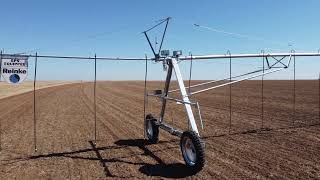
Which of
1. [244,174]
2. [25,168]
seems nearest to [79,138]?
[25,168]

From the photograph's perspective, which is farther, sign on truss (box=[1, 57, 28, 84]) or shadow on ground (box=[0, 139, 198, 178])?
sign on truss (box=[1, 57, 28, 84])

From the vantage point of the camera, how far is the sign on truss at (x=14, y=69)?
504 inches

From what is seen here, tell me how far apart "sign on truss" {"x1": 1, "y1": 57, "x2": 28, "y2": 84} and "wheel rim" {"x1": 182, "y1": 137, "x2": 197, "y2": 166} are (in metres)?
5.37

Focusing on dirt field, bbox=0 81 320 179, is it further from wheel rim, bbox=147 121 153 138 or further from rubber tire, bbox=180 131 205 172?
wheel rim, bbox=147 121 153 138

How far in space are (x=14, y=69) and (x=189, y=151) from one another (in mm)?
5840

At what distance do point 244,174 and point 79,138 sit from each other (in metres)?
7.88

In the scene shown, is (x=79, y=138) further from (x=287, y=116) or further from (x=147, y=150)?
(x=287, y=116)

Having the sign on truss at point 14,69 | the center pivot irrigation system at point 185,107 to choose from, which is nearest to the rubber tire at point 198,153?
the center pivot irrigation system at point 185,107

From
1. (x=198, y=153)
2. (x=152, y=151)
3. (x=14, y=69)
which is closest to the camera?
(x=198, y=153)

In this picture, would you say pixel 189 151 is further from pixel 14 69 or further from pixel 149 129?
pixel 14 69

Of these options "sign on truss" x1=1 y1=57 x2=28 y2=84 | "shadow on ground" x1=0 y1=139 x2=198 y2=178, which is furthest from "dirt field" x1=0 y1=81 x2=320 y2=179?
"sign on truss" x1=1 y1=57 x2=28 y2=84

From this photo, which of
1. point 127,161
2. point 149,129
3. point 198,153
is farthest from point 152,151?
point 198,153

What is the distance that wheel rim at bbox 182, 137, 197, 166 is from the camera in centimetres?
1093

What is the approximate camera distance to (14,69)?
12930 millimetres
